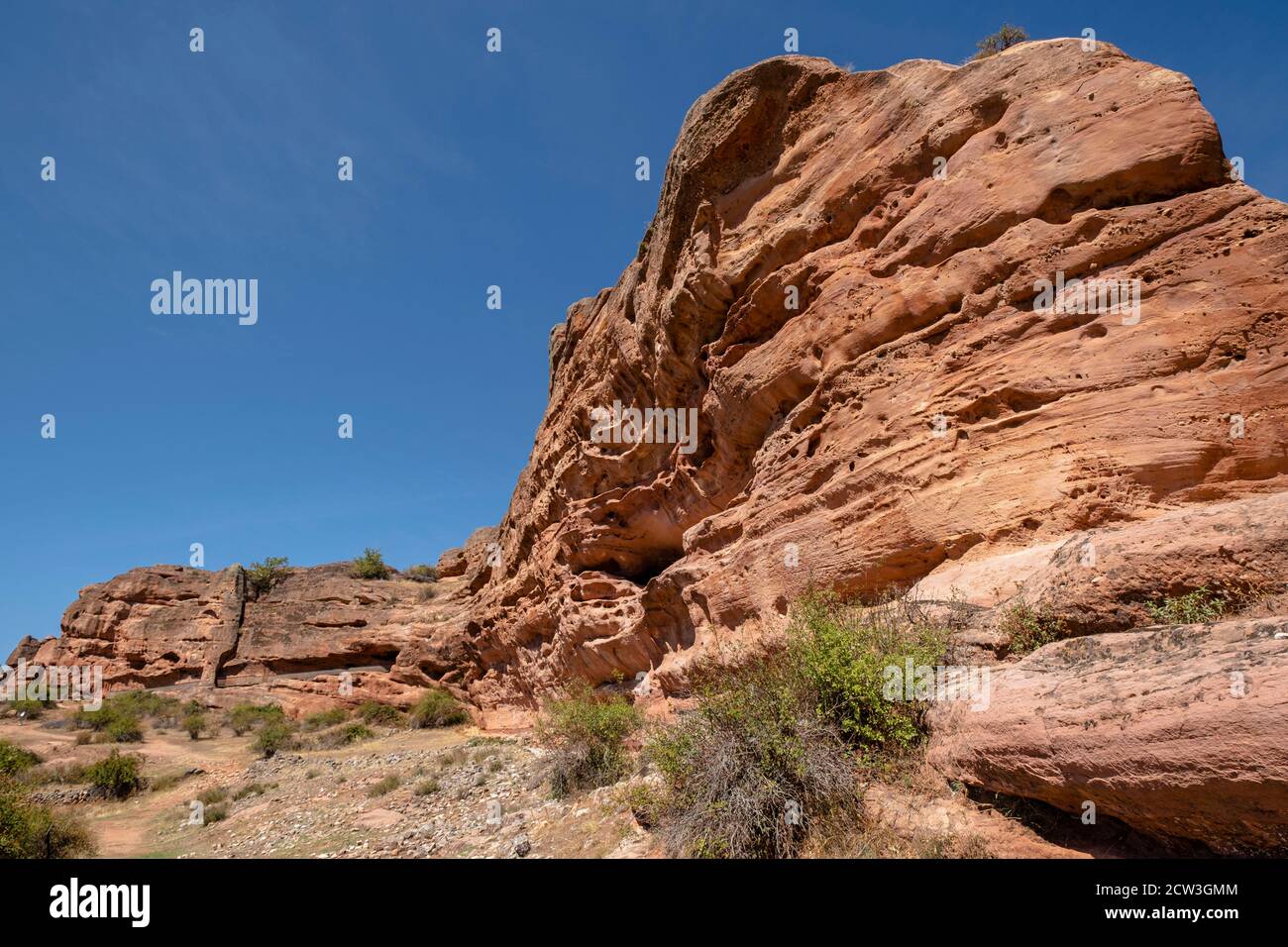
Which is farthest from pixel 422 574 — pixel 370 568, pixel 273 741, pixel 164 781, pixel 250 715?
pixel 164 781

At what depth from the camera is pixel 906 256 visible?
26.9 feet

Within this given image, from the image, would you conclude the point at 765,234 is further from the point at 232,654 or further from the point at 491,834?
the point at 232,654

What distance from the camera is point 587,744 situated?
935 centimetres

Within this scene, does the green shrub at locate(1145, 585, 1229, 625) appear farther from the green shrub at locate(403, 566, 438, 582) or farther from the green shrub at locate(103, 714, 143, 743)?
the green shrub at locate(403, 566, 438, 582)

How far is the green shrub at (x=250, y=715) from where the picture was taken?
2422cm

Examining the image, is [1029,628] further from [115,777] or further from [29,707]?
[29,707]

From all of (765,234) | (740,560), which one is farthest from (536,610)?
(765,234)

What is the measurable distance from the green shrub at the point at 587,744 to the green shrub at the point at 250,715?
1982cm

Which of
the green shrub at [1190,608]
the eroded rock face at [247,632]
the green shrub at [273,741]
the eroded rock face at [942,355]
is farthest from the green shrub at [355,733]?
the green shrub at [1190,608]

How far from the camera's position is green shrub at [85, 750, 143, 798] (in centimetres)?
1411

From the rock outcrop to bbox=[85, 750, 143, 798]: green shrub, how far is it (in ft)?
36.1

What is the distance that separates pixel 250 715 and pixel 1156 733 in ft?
97.8

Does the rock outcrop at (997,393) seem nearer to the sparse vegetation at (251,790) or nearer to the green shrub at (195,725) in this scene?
the sparse vegetation at (251,790)

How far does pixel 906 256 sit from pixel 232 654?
33.7m
